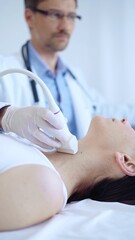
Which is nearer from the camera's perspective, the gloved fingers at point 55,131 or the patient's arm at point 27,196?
the patient's arm at point 27,196

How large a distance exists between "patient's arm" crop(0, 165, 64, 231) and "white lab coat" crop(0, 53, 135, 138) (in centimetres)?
82

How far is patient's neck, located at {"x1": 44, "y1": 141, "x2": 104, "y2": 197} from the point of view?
3.42ft

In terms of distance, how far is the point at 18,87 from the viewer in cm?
170

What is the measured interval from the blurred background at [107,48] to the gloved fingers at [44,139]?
1686 millimetres

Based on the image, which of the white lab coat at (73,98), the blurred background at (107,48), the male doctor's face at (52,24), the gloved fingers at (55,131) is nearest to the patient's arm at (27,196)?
the gloved fingers at (55,131)

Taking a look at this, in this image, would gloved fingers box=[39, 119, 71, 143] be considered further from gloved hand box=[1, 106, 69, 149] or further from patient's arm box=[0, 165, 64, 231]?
patient's arm box=[0, 165, 64, 231]

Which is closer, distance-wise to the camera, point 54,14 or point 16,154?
point 16,154

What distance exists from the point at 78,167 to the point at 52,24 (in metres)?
1.12

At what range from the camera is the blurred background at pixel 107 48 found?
2.64 meters

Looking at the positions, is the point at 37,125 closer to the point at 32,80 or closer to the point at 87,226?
the point at 87,226

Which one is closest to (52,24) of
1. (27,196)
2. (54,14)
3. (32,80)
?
(54,14)

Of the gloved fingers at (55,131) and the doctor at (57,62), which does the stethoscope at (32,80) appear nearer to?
the doctor at (57,62)

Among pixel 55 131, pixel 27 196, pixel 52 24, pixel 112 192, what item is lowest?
pixel 112 192

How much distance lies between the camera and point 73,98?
1.92 metres
